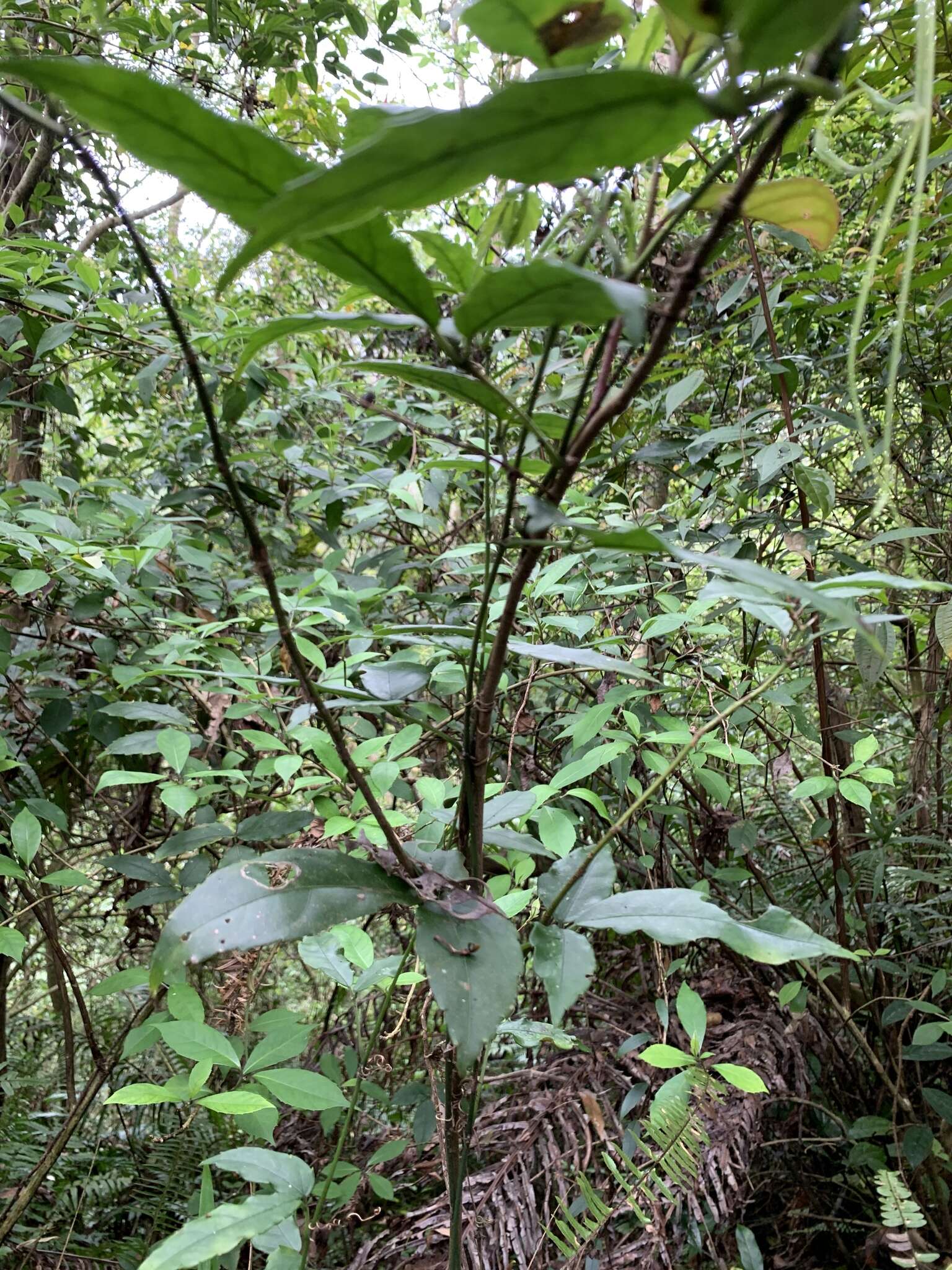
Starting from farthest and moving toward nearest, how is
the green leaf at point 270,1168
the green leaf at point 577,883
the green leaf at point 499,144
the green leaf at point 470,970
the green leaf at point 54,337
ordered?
the green leaf at point 54,337 < the green leaf at point 270,1168 < the green leaf at point 577,883 < the green leaf at point 470,970 < the green leaf at point 499,144

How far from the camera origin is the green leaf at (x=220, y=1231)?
490 mm

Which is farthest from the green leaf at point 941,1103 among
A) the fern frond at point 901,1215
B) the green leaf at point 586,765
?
the green leaf at point 586,765

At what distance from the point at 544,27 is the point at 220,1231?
71 centimetres

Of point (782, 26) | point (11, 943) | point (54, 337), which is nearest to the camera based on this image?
point (782, 26)

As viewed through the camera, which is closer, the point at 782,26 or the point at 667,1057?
Answer: the point at 782,26

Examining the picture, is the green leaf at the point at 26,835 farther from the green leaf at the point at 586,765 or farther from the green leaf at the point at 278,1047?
the green leaf at the point at 586,765

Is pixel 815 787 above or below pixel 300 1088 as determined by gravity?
above

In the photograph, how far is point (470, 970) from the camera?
0.36 metres

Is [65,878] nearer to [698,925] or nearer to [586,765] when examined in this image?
[586,765]

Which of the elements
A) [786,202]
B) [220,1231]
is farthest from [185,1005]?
[786,202]

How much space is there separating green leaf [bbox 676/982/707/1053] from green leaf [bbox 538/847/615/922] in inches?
14.2

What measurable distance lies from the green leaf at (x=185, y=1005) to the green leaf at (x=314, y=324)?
28.1 inches

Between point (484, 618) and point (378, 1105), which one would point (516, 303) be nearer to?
point (484, 618)

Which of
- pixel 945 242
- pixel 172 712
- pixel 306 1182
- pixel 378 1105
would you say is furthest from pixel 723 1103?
pixel 945 242
